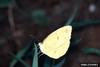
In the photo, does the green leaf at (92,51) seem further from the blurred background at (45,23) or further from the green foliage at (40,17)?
the green foliage at (40,17)

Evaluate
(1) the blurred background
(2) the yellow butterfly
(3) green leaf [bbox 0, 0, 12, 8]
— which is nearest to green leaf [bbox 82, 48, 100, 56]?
(1) the blurred background

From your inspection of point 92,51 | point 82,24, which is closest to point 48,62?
point 92,51

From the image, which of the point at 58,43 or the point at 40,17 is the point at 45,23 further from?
the point at 58,43

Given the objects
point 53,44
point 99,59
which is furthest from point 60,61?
point 99,59

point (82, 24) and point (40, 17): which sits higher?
point (40, 17)

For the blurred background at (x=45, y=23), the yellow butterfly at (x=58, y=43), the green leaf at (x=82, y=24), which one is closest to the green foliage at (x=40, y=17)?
the blurred background at (x=45, y=23)

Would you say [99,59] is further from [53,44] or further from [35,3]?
[35,3]

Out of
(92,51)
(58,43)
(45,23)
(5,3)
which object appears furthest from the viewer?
(5,3)

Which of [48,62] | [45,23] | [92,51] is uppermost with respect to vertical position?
[45,23]
